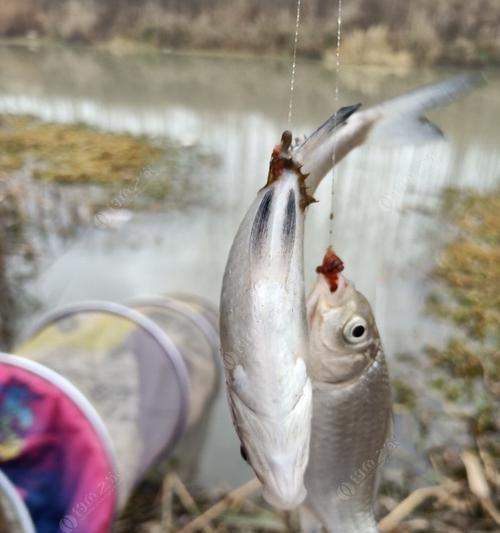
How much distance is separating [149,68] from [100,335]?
30.1ft

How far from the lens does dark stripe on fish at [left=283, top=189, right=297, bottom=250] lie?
0.63m

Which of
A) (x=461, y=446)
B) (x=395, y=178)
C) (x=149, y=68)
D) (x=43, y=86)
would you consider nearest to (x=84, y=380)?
(x=461, y=446)

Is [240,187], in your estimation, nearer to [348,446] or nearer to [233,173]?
[233,173]

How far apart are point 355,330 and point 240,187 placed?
429 centimetres

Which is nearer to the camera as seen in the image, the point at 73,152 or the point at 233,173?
the point at 233,173

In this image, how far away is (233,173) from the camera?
17.6 feet

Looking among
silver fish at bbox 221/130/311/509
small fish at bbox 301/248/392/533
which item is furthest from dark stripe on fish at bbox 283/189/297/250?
small fish at bbox 301/248/392/533

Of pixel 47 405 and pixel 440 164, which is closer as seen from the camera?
pixel 47 405

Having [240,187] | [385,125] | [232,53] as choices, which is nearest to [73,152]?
[240,187]

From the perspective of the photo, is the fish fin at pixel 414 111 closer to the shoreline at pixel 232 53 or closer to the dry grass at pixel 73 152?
the dry grass at pixel 73 152

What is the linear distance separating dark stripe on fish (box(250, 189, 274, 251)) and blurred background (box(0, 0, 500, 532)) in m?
0.90

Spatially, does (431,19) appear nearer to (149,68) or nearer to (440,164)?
(440,164)

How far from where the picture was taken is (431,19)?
9.05m

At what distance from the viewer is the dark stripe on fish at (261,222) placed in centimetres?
63
